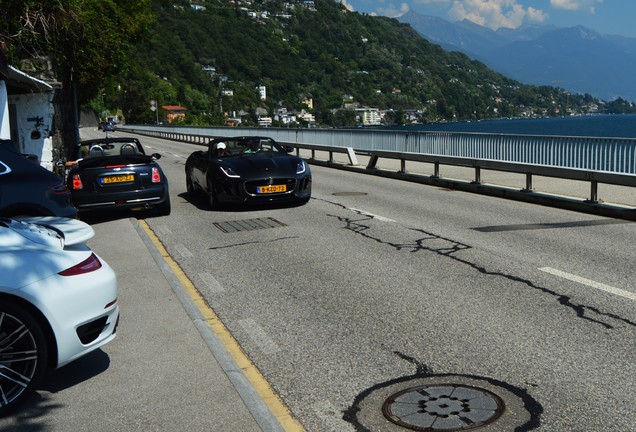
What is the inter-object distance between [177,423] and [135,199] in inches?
377

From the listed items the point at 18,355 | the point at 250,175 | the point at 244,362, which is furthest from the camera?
the point at 250,175

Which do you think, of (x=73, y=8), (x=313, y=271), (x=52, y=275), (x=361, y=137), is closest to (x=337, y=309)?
(x=313, y=271)

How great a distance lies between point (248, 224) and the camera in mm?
12625

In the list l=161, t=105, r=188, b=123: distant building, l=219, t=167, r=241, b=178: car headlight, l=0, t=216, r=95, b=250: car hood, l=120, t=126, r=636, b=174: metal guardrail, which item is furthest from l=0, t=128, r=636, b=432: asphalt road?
l=161, t=105, r=188, b=123: distant building

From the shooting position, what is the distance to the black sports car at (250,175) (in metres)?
14.1

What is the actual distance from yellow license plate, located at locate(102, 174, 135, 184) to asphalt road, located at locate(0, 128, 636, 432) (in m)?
1.34

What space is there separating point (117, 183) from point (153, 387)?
9.03m

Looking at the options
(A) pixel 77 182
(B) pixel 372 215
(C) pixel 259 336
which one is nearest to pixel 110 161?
(A) pixel 77 182

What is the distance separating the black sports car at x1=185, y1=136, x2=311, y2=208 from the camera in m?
14.1

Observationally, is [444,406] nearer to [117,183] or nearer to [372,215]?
[372,215]

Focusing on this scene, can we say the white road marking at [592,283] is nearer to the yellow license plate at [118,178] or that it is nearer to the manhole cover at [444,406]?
the manhole cover at [444,406]

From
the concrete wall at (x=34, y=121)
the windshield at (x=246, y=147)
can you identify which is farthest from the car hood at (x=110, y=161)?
the concrete wall at (x=34, y=121)

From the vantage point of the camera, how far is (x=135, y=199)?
13438 mm

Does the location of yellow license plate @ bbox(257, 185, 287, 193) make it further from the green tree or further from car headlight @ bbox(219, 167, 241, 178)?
the green tree
